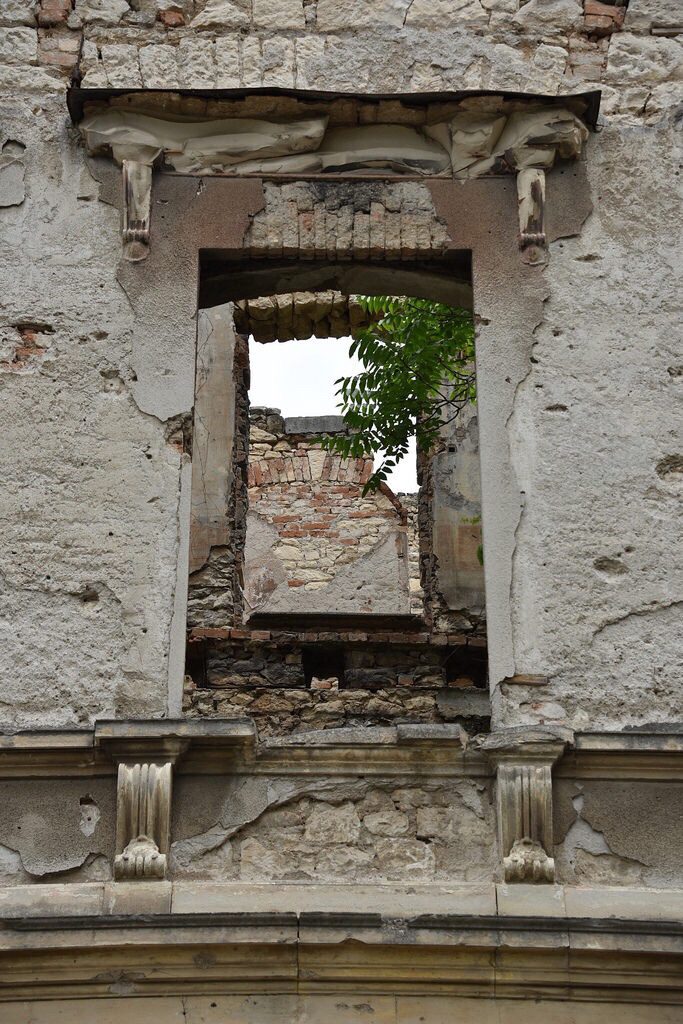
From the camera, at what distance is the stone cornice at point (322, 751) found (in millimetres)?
5461

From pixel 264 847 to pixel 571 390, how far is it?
2.23 m

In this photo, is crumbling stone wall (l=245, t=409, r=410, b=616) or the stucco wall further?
crumbling stone wall (l=245, t=409, r=410, b=616)

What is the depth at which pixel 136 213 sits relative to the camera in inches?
257

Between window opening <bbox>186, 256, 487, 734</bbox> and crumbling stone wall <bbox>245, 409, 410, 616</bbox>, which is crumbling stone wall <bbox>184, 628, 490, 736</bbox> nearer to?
window opening <bbox>186, 256, 487, 734</bbox>

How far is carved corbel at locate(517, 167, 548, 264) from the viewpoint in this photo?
21.5 ft

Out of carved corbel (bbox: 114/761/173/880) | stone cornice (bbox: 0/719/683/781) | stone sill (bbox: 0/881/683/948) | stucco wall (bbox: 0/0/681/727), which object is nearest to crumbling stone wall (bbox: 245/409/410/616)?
stucco wall (bbox: 0/0/681/727)

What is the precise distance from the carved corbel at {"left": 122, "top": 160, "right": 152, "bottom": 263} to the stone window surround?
5 cm

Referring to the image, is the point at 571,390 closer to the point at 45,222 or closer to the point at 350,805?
the point at 350,805

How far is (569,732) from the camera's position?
5480 mm

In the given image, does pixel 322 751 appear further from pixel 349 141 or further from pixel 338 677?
pixel 338 677

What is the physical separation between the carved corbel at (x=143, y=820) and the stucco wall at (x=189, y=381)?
0.33 m

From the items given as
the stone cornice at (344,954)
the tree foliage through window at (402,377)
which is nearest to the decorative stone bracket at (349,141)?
the tree foliage through window at (402,377)

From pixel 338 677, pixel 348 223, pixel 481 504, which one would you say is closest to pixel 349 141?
pixel 348 223

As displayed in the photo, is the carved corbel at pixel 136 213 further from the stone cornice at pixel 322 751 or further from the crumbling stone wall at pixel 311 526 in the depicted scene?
the crumbling stone wall at pixel 311 526
